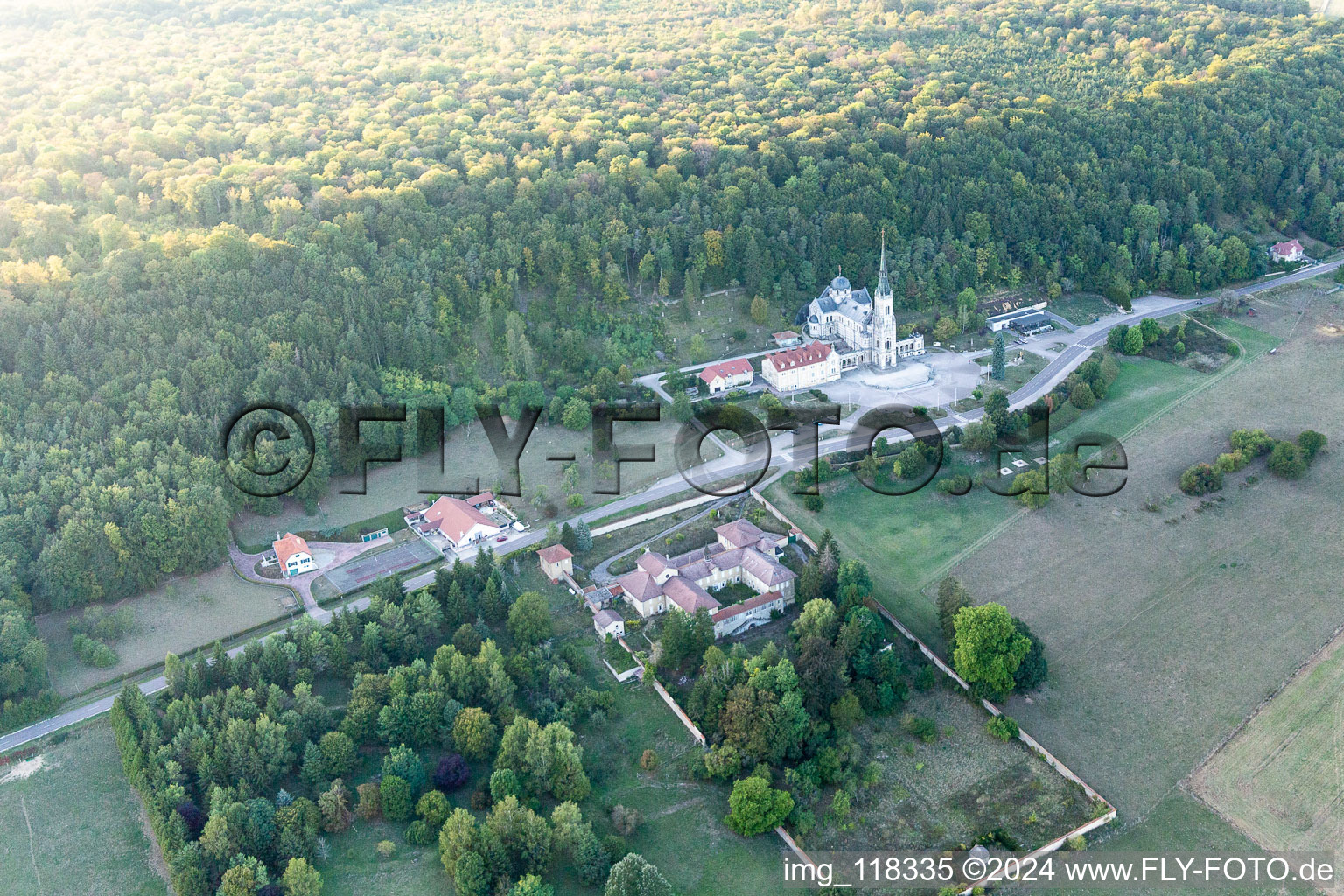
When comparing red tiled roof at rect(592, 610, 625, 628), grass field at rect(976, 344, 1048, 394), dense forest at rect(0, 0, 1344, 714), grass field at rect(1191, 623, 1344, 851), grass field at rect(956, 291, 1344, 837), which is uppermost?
dense forest at rect(0, 0, 1344, 714)

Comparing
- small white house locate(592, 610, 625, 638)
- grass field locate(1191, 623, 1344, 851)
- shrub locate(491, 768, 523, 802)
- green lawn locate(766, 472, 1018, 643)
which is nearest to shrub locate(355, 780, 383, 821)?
shrub locate(491, 768, 523, 802)

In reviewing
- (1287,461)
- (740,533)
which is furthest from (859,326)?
(1287,461)

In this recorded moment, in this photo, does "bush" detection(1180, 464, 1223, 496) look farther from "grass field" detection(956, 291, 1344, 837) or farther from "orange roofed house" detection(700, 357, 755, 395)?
"orange roofed house" detection(700, 357, 755, 395)

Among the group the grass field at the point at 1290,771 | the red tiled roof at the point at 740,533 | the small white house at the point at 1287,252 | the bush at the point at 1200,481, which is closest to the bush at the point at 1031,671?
the grass field at the point at 1290,771

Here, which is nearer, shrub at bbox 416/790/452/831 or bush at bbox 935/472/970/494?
shrub at bbox 416/790/452/831

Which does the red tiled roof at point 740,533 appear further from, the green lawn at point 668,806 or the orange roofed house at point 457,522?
the orange roofed house at point 457,522

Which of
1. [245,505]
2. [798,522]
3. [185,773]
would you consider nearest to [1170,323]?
[798,522]
